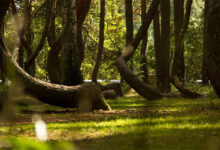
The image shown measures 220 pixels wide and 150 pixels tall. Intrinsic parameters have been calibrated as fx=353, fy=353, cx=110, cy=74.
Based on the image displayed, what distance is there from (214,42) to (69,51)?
577 centimetres

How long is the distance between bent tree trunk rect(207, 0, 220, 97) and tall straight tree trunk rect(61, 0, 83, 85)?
5.32 meters

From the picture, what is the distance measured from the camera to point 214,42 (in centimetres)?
958

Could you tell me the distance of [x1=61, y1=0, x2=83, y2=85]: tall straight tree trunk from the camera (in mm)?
13242

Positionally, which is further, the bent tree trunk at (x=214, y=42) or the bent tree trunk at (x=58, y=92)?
the bent tree trunk at (x=58, y=92)

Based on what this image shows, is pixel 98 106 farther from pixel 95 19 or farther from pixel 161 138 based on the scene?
pixel 95 19

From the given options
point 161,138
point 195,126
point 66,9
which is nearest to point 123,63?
point 66,9

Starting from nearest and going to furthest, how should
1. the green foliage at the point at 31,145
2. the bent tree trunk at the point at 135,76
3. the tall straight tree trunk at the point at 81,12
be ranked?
the green foliage at the point at 31,145, the bent tree trunk at the point at 135,76, the tall straight tree trunk at the point at 81,12

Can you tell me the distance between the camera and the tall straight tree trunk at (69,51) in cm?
1324

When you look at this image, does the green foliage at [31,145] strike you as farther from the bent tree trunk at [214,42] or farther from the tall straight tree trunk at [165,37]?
the tall straight tree trunk at [165,37]

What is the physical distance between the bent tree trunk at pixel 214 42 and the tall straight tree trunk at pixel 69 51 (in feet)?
17.4

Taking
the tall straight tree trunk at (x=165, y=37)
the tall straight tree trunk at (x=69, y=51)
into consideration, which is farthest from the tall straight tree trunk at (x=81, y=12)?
the tall straight tree trunk at (x=165, y=37)

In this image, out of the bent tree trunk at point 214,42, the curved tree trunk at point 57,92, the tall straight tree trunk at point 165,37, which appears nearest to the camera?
the bent tree trunk at point 214,42

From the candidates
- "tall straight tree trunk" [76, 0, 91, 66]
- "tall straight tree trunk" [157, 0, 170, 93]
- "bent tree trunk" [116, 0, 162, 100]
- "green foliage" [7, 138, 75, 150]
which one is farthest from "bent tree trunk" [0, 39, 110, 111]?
"green foliage" [7, 138, 75, 150]

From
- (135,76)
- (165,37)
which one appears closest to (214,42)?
(135,76)
